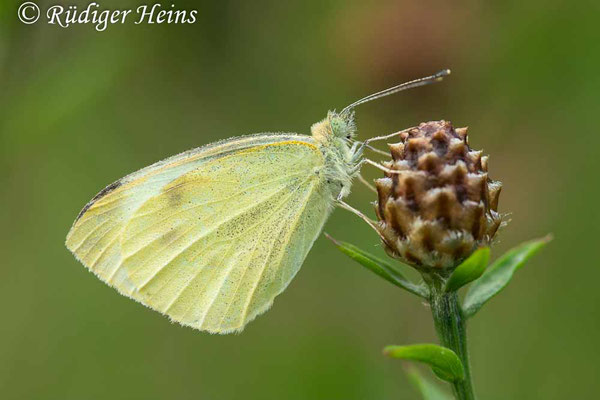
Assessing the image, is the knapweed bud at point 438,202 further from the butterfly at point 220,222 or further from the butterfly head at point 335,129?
the butterfly head at point 335,129

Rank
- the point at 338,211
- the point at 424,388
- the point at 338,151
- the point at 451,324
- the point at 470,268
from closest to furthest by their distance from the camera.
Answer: the point at 470,268
the point at 451,324
the point at 424,388
the point at 338,151
the point at 338,211

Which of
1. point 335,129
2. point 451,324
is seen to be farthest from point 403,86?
point 451,324

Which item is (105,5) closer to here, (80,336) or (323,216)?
(323,216)

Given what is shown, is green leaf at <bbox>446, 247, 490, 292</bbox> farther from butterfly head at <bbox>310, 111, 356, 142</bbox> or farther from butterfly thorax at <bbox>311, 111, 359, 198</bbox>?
butterfly head at <bbox>310, 111, 356, 142</bbox>

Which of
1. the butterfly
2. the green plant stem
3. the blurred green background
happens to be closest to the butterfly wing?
the butterfly

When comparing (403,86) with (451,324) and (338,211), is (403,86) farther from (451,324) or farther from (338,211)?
(338,211)

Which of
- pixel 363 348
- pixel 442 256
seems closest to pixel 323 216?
pixel 442 256

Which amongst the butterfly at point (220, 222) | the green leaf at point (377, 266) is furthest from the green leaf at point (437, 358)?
the butterfly at point (220, 222)
